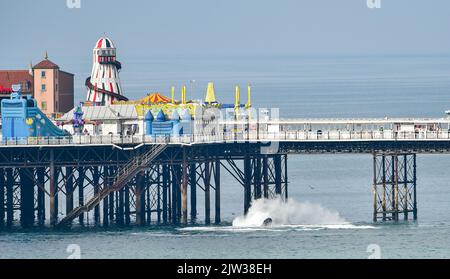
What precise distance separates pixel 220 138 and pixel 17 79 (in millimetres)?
26847

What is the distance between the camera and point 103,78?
19250cm

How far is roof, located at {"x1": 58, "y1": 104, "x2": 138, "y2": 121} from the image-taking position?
18452 cm

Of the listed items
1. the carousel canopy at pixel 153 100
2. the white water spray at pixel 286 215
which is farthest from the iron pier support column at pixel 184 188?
the carousel canopy at pixel 153 100

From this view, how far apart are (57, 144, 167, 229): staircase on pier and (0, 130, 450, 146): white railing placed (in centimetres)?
101

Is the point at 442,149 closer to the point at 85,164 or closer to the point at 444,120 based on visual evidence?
the point at 444,120

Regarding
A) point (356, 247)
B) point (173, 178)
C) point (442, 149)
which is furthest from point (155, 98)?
point (356, 247)

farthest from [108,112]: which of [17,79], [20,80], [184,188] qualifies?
[184,188]

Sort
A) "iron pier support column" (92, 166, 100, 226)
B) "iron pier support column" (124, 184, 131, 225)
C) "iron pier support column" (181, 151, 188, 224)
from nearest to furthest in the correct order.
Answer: "iron pier support column" (181, 151, 188, 224)
"iron pier support column" (92, 166, 100, 226)
"iron pier support column" (124, 184, 131, 225)

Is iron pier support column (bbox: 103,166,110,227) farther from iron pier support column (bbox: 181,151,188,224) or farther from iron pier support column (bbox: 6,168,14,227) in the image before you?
iron pier support column (bbox: 6,168,14,227)

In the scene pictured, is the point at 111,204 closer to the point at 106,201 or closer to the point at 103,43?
the point at 106,201

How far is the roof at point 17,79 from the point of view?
19075 centimetres

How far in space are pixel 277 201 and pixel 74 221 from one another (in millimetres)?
18716

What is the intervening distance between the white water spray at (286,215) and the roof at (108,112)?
17203mm

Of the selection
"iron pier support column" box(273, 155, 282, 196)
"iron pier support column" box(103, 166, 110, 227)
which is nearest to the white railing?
"iron pier support column" box(103, 166, 110, 227)
